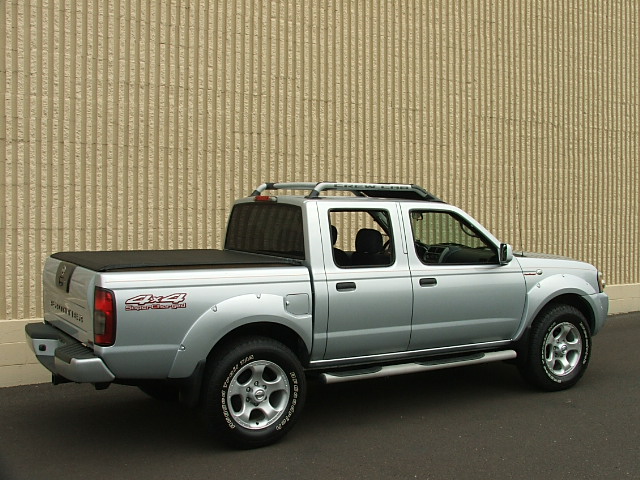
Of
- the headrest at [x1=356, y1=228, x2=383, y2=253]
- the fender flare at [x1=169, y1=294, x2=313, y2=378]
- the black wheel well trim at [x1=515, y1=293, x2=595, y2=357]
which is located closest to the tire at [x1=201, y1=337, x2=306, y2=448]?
the fender flare at [x1=169, y1=294, x2=313, y2=378]

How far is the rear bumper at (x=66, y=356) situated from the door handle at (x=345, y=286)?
1885 millimetres

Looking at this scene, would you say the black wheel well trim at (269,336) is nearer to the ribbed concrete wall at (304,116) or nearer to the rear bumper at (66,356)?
the rear bumper at (66,356)

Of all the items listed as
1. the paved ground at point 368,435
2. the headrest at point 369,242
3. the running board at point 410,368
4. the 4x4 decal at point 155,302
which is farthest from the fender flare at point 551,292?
the 4x4 decal at point 155,302

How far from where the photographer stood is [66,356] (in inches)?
199

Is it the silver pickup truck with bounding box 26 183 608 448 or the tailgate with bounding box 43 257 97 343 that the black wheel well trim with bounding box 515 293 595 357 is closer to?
the silver pickup truck with bounding box 26 183 608 448

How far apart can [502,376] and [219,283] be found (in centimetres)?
393

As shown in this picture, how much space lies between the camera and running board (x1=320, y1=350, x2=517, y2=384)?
585cm

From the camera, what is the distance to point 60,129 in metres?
7.98

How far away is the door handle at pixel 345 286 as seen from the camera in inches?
230

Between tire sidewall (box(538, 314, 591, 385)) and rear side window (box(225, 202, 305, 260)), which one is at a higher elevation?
rear side window (box(225, 202, 305, 260))

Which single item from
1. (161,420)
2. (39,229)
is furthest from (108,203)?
(161,420)

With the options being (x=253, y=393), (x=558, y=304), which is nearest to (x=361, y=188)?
(x=253, y=393)

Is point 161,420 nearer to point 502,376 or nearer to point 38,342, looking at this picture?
point 38,342

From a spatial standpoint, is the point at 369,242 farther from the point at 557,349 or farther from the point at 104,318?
the point at 104,318
